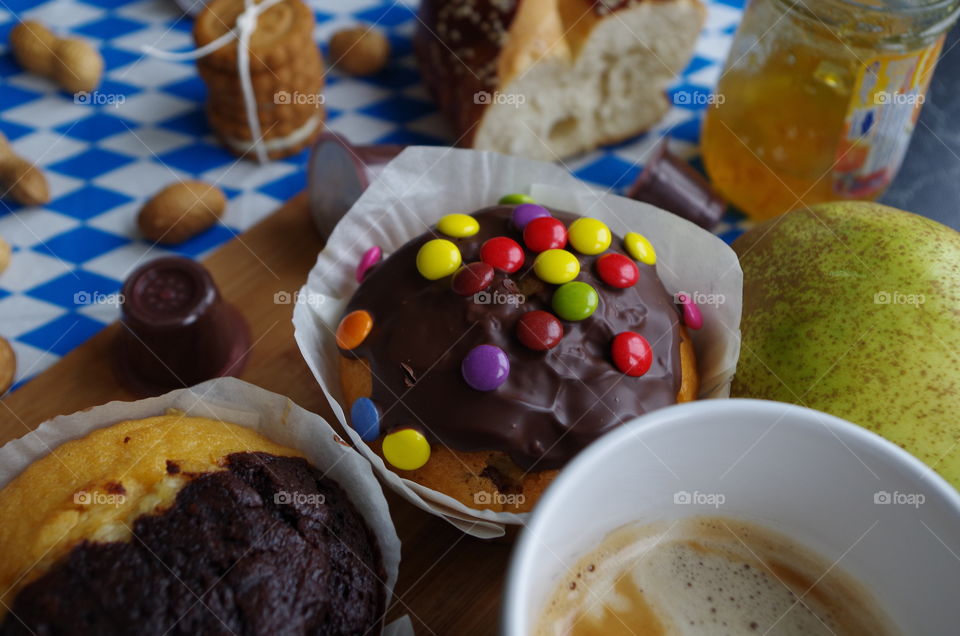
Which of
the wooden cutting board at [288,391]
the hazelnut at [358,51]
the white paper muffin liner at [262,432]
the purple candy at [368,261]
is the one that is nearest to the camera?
the white paper muffin liner at [262,432]

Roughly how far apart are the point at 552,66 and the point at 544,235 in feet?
2.27

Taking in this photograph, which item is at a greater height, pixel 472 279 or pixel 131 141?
pixel 472 279

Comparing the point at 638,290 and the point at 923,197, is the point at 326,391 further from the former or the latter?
the point at 923,197

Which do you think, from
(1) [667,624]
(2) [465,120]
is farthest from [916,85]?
(1) [667,624]

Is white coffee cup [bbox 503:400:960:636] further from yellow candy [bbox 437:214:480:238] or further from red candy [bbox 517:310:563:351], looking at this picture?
yellow candy [bbox 437:214:480:238]

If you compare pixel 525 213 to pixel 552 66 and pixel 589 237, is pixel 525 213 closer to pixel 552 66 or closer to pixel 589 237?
pixel 589 237

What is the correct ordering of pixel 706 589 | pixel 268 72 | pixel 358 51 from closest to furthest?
pixel 706 589 < pixel 268 72 < pixel 358 51

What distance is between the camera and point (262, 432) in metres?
1.06

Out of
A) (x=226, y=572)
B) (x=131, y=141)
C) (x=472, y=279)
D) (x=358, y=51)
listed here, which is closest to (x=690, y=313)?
(x=472, y=279)

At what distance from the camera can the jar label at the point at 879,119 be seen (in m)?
1.39

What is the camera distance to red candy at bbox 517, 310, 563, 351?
102cm

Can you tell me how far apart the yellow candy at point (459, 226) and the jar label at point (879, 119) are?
724 millimetres

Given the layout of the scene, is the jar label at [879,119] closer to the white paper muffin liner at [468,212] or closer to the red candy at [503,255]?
the white paper muffin liner at [468,212]

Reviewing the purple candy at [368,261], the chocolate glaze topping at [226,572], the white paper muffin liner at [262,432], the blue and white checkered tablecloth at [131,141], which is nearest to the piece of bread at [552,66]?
the blue and white checkered tablecloth at [131,141]
